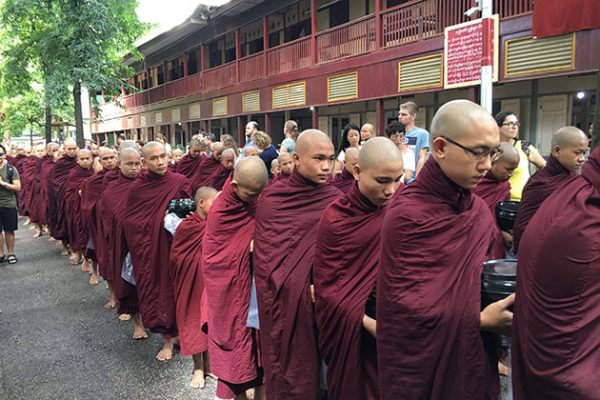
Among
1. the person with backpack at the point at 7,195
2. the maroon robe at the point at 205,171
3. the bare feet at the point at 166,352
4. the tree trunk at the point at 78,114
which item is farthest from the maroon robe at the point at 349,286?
the tree trunk at the point at 78,114

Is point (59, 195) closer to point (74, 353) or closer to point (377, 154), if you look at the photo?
point (74, 353)

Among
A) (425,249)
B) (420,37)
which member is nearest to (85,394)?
(425,249)

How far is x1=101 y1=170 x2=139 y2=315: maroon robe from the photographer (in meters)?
4.47

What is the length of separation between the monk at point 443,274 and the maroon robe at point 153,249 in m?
2.68

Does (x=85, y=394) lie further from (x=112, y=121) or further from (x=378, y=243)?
(x=112, y=121)

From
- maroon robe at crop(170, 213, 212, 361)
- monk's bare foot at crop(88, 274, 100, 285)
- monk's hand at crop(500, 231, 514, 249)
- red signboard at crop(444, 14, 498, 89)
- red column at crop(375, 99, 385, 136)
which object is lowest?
monk's bare foot at crop(88, 274, 100, 285)

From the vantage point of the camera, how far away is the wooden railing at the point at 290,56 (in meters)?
13.7

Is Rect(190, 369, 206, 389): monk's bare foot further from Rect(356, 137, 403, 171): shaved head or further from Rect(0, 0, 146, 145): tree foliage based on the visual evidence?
Rect(0, 0, 146, 145): tree foliage

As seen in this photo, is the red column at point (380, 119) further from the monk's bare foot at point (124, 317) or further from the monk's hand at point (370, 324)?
the monk's hand at point (370, 324)

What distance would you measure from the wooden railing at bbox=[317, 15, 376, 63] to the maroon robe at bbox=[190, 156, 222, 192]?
238 inches

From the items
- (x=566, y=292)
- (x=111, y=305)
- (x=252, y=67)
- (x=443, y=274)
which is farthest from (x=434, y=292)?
(x=252, y=67)

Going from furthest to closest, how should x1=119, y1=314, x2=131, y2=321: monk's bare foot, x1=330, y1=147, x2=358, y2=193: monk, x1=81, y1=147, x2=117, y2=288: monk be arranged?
1. x1=81, y1=147, x2=117, y2=288: monk
2. x1=119, y1=314, x2=131, y2=321: monk's bare foot
3. x1=330, y1=147, x2=358, y2=193: monk

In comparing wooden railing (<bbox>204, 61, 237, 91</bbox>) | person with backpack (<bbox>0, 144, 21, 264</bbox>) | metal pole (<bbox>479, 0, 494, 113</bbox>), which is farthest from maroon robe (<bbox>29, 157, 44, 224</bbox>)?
wooden railing (<bbox>204, 61, 237, 91</bbox>)

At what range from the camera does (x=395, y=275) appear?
1.69m
